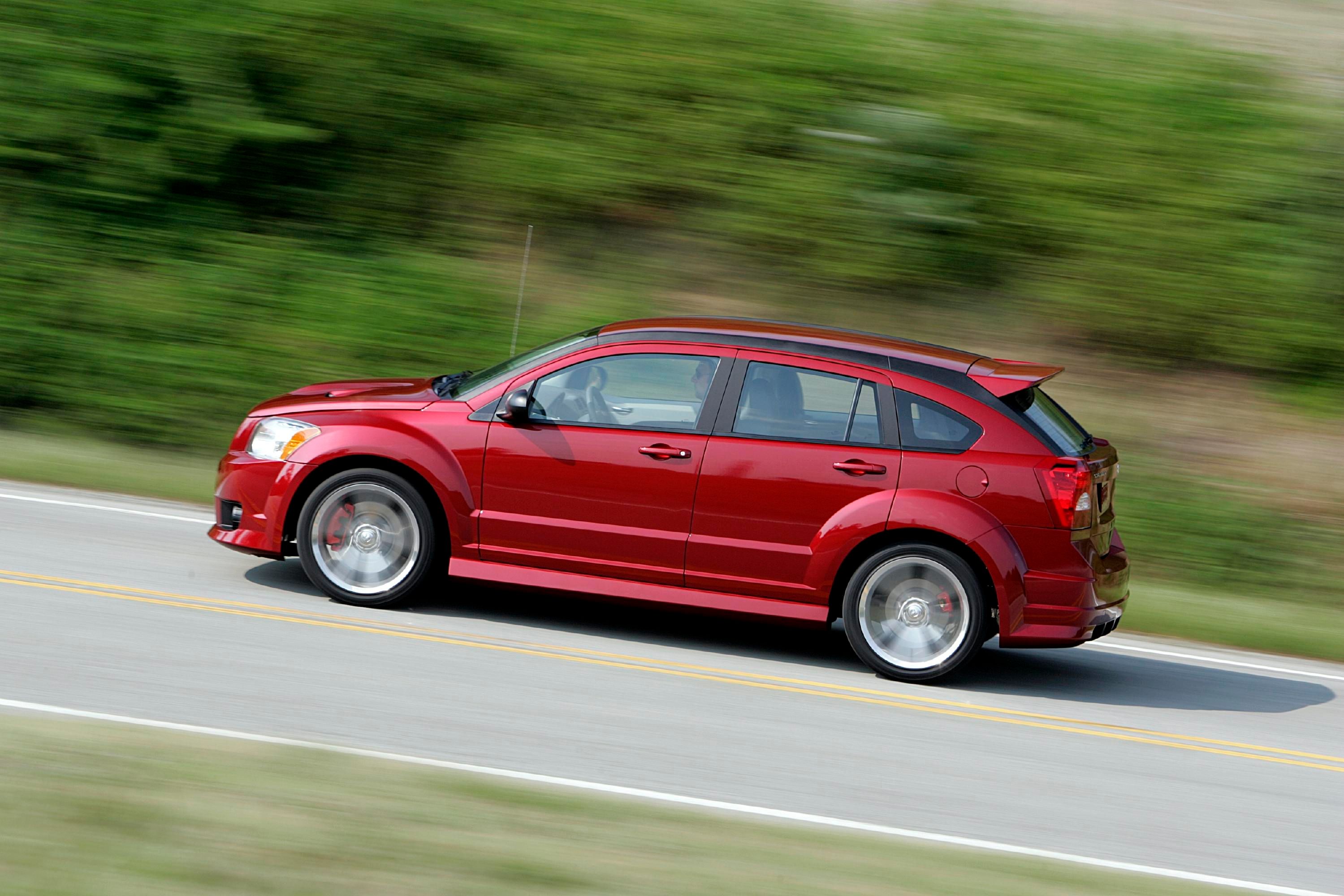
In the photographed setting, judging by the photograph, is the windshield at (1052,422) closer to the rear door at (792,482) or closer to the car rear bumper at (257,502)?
the rear door at (792,482)

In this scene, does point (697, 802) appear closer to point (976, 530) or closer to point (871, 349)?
point (976, 530)

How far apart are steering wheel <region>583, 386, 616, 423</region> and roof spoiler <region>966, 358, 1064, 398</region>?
2.01 m

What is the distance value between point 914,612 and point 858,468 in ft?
2.87

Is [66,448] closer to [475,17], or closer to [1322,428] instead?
[475,17]

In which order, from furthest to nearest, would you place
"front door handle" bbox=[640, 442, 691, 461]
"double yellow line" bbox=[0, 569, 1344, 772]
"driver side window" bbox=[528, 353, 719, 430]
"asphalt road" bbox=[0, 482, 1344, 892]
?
1. "driver side window" bbox=[528, 353, 719, 430]
2. "front door handle" bbox=[640, 442, 691, 461]
3. "double yellow line" bbox=[0, 569, 1344, 772]
4. "asphalt road" bbox=[0, 482, 1344, 892]

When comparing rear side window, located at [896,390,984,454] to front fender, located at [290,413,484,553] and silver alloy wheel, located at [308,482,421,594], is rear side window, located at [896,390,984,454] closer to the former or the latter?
front fender, located at [290,413,484,553]

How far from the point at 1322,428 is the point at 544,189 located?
8.25m

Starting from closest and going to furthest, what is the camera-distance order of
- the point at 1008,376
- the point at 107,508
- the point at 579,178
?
the point at 1008,376 → the point at 107,508 → the point at 579,178

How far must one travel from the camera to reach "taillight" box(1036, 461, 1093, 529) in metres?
6.99

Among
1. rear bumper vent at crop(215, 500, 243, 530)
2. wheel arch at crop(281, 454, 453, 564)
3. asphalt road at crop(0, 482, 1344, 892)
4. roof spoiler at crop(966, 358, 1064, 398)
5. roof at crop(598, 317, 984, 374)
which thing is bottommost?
asphalt road at crop(0, 482, 1344, 892)

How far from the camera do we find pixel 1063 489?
22.9 feet

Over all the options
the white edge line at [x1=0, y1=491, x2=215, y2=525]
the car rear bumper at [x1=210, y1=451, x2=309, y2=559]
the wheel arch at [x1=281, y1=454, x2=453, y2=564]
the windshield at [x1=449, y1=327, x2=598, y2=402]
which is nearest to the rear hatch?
the windshield at [x1=449, y1=327, x2=598, y2=402]

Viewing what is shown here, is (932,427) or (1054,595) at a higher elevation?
(932,427)

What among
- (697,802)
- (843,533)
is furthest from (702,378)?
(697,802)
